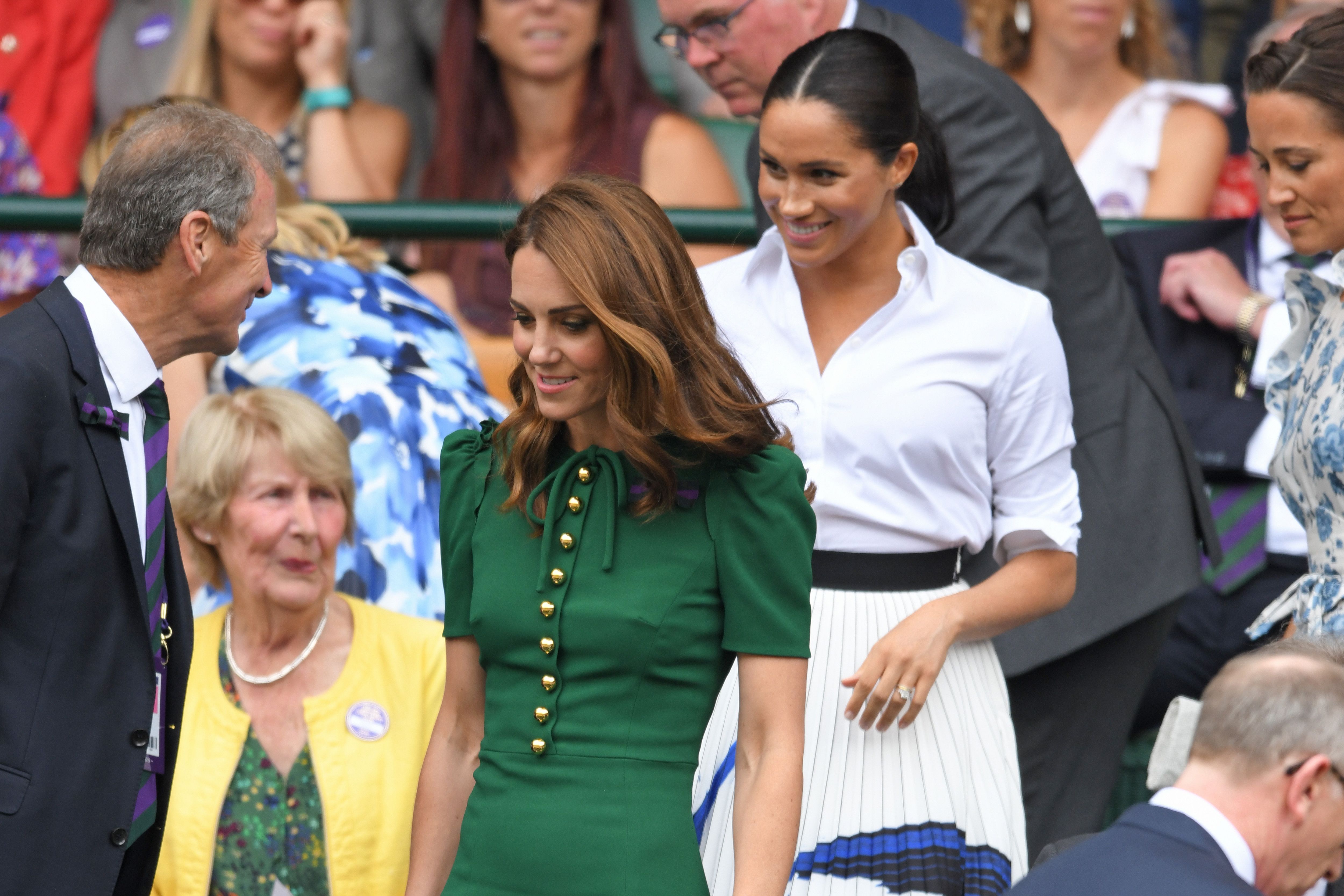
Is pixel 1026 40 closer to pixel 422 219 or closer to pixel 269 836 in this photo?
pixel 422 219

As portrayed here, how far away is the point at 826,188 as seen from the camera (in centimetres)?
A: 270

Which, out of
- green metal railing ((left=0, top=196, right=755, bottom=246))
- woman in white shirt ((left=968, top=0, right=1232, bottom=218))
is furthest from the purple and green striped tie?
green metal railing ((left=0, top=196, right=755, bottom=246))

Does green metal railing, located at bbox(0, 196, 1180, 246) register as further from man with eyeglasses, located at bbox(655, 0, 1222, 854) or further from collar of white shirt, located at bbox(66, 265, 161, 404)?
collar of white shirt, located at bbox(66, 265, 161, 404)

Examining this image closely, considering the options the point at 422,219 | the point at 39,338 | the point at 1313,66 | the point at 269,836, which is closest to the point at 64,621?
the point at 39,338

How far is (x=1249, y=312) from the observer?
13.5ft

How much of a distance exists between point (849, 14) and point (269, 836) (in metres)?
1.91

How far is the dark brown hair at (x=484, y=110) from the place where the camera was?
4.91 metres

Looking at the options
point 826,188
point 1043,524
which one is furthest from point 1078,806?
point 826,188

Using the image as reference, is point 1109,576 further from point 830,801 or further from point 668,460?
point 668,460

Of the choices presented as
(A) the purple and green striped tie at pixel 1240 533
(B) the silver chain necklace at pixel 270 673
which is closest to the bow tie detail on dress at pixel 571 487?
(B) the silver chain necklace at pixel 270 673

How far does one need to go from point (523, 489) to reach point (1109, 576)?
1.45 meters

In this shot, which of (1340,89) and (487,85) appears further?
(487,85)

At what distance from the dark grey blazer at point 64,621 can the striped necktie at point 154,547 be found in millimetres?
50

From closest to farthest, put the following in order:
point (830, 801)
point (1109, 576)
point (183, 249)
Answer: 1. point (183, 249)
2. point (830, 801)
3. point (1109, 576)
